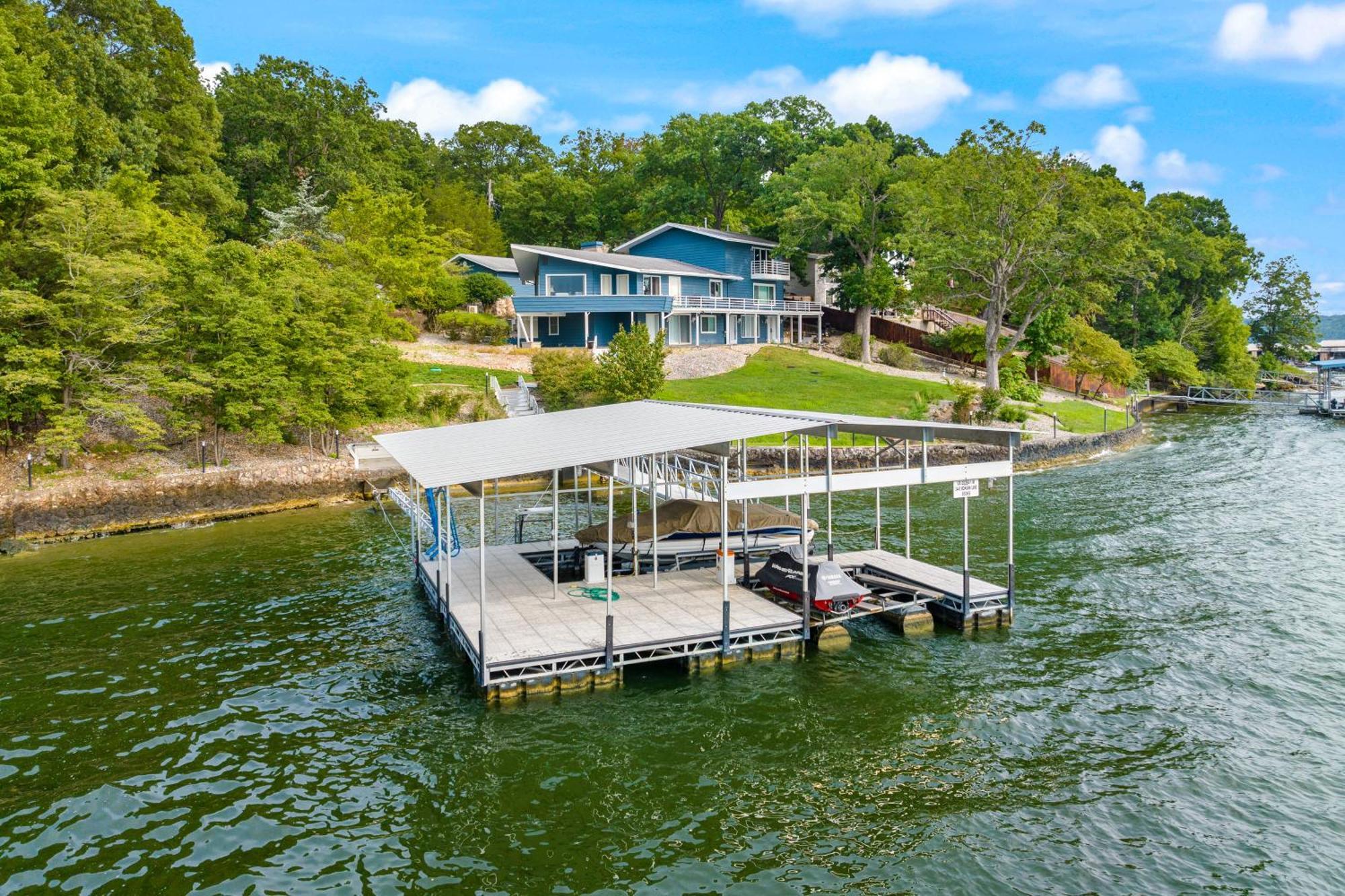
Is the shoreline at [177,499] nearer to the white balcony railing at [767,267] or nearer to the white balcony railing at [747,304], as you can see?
the white balcony railing at [747,304]

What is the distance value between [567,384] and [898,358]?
31.9m

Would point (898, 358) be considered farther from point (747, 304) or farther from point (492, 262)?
point (492, 262)

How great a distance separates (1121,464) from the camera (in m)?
46.7

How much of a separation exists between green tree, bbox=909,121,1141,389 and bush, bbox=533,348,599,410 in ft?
83.3

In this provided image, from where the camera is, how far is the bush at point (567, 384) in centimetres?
4600

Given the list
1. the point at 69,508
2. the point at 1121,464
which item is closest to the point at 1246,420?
the point at 1121,464

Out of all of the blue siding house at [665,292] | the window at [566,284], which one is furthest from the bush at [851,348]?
the window at [566,284]

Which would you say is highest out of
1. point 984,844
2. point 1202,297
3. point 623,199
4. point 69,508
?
point 623,199

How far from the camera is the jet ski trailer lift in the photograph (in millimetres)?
17328

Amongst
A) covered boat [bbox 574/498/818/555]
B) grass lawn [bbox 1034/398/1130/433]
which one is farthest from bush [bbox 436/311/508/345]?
covered boat [bbox 574/498/818/555]

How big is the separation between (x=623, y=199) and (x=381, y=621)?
7217 cm

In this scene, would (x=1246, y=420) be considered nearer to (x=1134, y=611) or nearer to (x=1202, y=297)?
(x=1202, y=297)

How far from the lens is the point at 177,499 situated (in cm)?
3394

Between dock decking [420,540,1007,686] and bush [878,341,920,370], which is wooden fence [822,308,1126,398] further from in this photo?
dock decking [420,540,1007,686]
